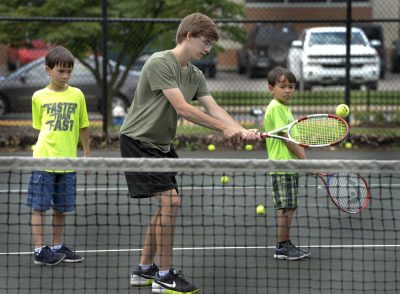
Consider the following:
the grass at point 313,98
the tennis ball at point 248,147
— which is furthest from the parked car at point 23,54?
the tennis ball at point 248,147

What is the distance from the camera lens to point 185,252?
7156mm

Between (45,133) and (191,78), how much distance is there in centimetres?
123

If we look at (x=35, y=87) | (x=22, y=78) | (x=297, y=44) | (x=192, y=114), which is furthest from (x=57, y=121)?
(x=297, y=44)

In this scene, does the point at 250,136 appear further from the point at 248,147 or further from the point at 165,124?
the point at 248,147

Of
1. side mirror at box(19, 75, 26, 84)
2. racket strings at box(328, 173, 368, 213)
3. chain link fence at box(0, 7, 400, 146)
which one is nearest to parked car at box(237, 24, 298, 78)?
chain link fence at box(0, 7, 400, 146)

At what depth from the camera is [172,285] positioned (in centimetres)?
604

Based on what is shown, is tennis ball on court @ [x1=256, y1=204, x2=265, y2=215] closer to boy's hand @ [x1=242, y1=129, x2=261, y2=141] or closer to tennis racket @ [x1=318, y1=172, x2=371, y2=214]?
tennis racket @ [x1=318, y1=172, x2=371, y2=214]

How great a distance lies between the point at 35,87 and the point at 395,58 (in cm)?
704

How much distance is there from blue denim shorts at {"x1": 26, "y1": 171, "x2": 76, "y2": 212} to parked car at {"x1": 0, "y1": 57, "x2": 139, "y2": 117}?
7802mm

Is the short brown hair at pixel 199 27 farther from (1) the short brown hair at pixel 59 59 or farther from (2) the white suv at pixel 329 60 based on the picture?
(2) the white suv at pixel 329 60

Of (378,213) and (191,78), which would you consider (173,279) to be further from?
(378,213)

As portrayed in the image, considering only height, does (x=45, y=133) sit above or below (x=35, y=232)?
above

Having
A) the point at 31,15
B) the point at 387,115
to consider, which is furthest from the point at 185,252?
the point at 387,115

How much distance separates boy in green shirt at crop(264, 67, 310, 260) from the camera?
6.94m
